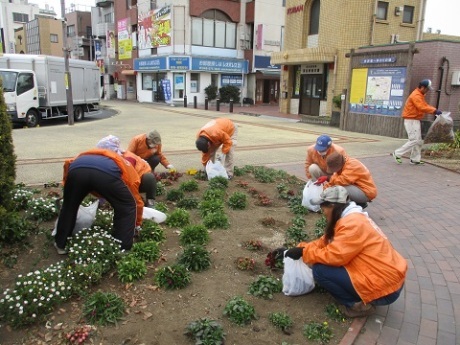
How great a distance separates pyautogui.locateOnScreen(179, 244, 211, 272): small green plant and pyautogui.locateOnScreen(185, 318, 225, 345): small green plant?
2.95 ft

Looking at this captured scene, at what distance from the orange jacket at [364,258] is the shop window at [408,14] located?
2032 centimetres

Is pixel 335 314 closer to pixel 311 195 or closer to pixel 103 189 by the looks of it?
pixel 103 189

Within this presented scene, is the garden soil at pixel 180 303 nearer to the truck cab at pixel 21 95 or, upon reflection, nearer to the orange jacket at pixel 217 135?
the orange jacket at pixel 217 135

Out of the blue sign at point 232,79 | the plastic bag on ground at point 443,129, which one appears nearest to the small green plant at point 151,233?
the plastic bag on ground at point 443,129

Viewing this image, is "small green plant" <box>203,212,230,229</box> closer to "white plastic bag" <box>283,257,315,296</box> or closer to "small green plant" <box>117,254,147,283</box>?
"small green plant" <box>117,254,147,283</box>

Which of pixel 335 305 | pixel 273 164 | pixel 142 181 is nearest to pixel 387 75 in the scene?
pixel 273 164

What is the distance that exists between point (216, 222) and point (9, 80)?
13.4 m

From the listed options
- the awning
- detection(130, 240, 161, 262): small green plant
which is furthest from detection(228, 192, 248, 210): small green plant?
the awning

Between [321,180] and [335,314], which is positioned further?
[321,180]

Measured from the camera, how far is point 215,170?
22.0 feet

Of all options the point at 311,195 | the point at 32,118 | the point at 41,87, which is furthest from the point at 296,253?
the point at 41,87

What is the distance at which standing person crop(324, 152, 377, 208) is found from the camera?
4846 millimetres

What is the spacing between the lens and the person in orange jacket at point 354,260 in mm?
3029

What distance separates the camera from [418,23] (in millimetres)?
20547
